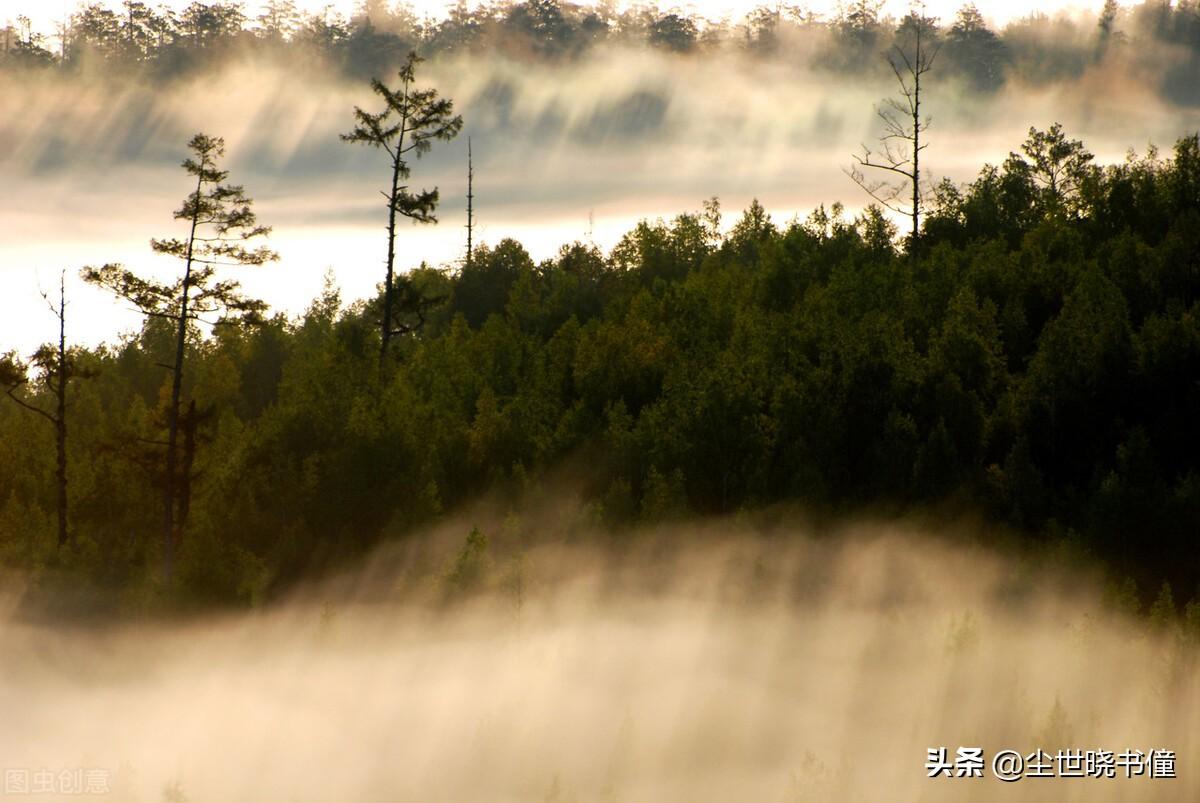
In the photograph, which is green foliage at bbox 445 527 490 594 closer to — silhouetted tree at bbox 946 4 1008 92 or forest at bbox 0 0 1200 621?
forest at bbox 0 0 1200 621

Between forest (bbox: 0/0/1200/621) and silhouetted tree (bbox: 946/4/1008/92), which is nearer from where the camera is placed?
forest (bbox: 0/0/1200/621)

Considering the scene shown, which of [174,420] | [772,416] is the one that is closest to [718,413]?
[772,416]

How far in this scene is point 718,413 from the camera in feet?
206

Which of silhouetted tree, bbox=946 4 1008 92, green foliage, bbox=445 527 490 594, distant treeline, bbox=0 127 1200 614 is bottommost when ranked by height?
green foliage, bbox=445 527 490 594

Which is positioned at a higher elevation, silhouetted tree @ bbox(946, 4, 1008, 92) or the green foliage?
silhouetted tree @ bbox(946, 4, 1008, 92)

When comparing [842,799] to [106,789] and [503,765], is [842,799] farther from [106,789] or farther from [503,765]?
[106,789]

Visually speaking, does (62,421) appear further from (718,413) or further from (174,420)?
(718,413)

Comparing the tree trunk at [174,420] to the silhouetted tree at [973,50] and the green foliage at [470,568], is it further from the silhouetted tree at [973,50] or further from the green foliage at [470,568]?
the silhouetted tree at [973,50]

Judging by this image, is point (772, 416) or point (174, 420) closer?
point (174, 420)

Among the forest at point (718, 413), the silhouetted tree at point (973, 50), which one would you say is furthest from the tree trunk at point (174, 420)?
the silhouetted tree at point (973, 50)

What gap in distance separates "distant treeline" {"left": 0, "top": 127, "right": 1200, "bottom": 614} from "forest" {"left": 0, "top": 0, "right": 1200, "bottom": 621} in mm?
135

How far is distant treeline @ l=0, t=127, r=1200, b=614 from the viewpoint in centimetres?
5519

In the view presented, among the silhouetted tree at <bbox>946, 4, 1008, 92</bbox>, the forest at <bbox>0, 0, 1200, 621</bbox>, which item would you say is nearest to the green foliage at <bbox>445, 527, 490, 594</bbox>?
the forest at <bbox>0, 0, 1200, 621</bbox>

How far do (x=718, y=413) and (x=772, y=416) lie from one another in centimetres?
255
